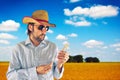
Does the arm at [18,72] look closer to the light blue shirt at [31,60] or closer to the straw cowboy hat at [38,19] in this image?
the light blue shirt at [31,60]

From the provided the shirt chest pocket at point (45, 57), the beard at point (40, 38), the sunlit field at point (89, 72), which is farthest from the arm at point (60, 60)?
the sunlit field at point (89, 72)

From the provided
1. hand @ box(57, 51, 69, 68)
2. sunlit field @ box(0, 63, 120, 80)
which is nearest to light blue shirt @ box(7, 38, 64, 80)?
hand @ box(57, 51, 69, 68)

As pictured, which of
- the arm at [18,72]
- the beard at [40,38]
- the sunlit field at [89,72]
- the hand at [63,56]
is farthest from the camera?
the sunlit field at [89,72]

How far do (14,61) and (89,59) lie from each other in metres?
1.51

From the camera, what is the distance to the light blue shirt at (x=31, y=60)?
419cm

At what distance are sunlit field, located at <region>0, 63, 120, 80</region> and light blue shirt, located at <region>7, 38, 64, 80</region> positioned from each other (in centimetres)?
100

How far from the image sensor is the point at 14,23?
5.05 meters

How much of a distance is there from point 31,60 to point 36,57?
59 mm

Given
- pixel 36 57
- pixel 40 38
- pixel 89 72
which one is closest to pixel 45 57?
pixel 36 57

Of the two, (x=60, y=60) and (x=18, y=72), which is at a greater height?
(x=60, y=60)

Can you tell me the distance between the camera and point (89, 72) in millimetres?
6207

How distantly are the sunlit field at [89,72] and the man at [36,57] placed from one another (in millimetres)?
1005

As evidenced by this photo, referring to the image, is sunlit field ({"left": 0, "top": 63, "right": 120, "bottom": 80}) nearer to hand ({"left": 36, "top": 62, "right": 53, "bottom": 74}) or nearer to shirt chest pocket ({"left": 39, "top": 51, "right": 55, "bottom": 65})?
shirt chest pocket ({"left": 39, "top": 51, "right": 55, "bottom": 65})

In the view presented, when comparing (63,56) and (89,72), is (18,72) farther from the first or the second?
(89,72)
